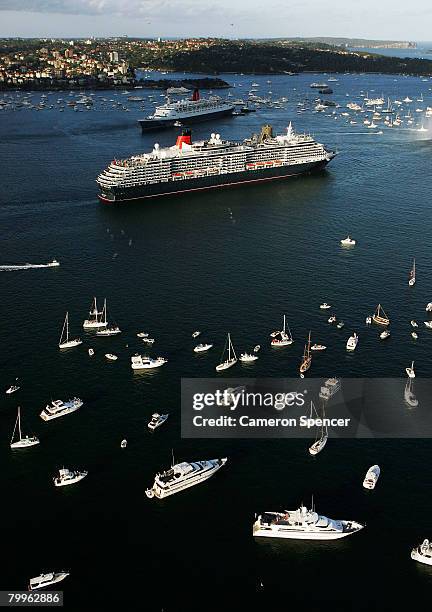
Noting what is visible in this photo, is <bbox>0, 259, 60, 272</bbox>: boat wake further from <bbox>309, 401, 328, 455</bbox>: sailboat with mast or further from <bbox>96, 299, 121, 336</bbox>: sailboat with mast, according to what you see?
<bbox>309, 401, 328, 455</bbox>: sailboat with mast

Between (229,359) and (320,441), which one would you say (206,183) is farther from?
(320,441)

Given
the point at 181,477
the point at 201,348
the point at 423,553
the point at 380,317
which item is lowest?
the point at 423,553

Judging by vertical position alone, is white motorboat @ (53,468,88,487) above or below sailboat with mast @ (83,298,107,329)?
below

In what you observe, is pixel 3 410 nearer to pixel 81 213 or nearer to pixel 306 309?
pixel 306 309

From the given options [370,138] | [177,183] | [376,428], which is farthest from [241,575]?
[370,138]

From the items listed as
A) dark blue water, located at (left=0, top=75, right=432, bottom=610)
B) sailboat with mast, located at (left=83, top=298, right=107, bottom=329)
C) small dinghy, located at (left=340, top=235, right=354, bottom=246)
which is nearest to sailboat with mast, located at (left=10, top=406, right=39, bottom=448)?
dark blue water, located at (left=0, top=75, right=432, bottom=610)

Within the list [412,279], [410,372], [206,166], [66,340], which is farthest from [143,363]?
[206,166]
